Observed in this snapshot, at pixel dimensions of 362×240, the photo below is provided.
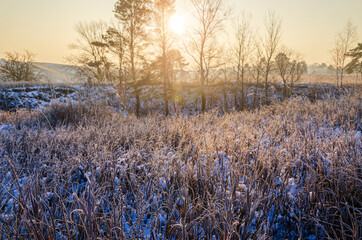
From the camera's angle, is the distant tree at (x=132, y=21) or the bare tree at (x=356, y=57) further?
the bare tree at (x=356, y=57)

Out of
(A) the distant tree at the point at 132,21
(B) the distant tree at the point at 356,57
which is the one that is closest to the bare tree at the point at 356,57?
(B) the distant tree at the point at 356,57

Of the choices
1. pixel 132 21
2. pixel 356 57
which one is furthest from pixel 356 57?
pixel 132 21

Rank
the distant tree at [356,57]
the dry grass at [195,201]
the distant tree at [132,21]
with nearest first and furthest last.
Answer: the dry grass at [195,201]
the distant tree at [132,21]
the distant tree at [356,57]

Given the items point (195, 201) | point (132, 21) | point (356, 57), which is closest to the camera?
point (195, 201)

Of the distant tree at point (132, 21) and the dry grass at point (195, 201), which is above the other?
the distant tree at point (132, 21)

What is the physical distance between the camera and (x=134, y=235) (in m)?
1.14

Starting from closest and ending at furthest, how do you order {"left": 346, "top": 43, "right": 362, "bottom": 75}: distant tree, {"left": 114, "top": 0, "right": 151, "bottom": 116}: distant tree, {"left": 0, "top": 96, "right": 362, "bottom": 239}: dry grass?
{"left": 0, "top": 96, "right": 362, "bottom": 239}: dry grass, {"left": 114, "top": 0, "right": 151, "bottom": 116}: distant tree, {"left": 346, "top": 43, "right": 362, "bottom": 75}: distant tree

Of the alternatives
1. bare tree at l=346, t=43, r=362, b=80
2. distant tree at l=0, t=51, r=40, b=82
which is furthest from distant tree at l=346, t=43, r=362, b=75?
distant tree at l=0, t=51, r=40, b=82

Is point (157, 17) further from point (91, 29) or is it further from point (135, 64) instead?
point (91, 29)

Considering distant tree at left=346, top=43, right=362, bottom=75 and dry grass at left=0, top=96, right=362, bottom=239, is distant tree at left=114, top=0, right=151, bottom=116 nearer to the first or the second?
dry grass at left=0, top=96, right=362, bottom=239

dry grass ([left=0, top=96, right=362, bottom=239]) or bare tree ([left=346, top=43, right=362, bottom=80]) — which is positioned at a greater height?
bare tree ([left=346, top=43, right=362, bottom=80])

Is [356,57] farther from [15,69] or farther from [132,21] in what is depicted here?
[15,69]

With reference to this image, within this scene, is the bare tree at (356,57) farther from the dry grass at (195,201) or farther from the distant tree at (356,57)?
the dry grass at (195,201)

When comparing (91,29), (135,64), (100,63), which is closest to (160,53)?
(135,64)
